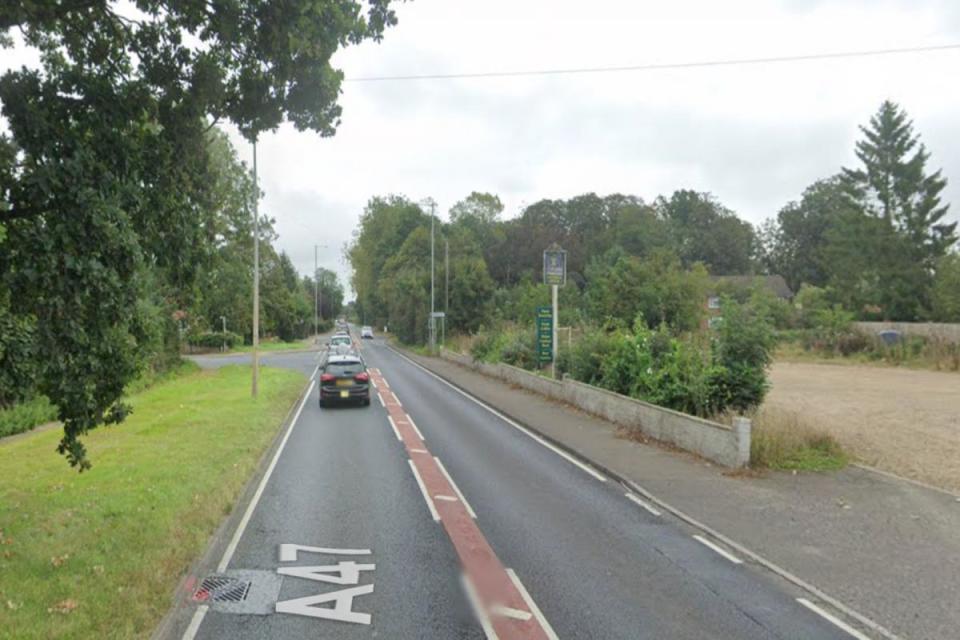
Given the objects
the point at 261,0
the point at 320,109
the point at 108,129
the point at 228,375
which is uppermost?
the point at 261,0

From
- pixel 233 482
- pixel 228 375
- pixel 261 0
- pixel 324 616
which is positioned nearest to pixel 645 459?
pixel 233 482

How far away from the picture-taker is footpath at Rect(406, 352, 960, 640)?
21.1 ft

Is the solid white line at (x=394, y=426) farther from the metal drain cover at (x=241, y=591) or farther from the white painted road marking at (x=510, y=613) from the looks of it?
the white painted road marking at (x=510, y=613)

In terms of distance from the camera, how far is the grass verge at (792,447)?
1195cm

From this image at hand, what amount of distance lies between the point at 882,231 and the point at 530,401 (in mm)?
45887

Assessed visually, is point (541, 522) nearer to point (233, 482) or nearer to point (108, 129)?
point (233, 482)

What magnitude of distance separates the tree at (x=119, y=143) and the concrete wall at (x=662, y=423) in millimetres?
8334

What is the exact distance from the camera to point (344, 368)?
22.2 metres

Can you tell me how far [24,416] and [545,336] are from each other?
18372 mm

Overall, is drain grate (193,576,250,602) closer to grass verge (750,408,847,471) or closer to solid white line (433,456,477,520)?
solid white line (433,456,477,520)

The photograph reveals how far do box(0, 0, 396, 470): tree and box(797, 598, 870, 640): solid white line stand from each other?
22.9 feet

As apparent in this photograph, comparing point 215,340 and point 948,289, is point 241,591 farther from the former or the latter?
point 215,340

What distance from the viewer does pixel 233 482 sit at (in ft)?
36.1

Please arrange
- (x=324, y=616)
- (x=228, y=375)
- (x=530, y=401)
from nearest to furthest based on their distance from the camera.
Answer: (x=324, y=616) < (x=530, y=401) < (x=228, y=375)
